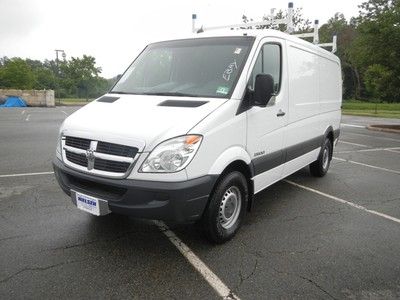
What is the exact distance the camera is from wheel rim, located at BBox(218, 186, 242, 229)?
386 centimetres

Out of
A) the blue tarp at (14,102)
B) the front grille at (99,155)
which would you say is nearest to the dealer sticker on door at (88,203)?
the front grille at (99,155)

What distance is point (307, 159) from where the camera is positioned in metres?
6.04

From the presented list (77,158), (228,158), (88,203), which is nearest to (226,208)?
(228,158)

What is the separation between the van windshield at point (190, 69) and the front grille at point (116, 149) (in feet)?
3.48

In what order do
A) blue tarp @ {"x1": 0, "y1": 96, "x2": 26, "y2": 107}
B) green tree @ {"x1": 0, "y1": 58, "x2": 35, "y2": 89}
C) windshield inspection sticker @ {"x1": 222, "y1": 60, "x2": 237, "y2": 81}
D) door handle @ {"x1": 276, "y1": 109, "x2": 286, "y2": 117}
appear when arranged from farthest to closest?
1. green tree @ {"x1": 0, "y1": 58, "x2": 35, "y2": 89}
2. blue tarp @ {"x1": 0, "y1": 96, "x2": 26, "y2": 107}
3. door handle @ {"x1": 276, "y1": 109, "x2": 286, "y2": 117}
4. windshield inspection sticker @ {"x1": 222, "y1": 60, "x2": 237, "y2": 81}

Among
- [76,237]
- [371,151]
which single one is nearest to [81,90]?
[371,151]

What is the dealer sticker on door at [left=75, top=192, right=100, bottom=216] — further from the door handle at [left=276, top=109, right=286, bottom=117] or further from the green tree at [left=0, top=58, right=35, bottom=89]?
the green tree at [left=0, top=58, right=35, bottom=89]

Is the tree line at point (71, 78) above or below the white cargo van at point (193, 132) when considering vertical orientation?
above

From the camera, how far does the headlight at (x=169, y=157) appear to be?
3.25 m

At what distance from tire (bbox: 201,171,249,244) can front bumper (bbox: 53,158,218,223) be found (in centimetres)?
18

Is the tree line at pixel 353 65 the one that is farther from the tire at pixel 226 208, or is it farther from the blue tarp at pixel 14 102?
the blue tarp at pixel 14 102

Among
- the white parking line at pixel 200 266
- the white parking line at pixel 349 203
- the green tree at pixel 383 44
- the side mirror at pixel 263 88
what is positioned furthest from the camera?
the green tree at pixel 383 44

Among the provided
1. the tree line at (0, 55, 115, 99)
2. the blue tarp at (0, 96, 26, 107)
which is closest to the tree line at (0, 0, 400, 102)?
the tree line at (0, 55, 115, 99)

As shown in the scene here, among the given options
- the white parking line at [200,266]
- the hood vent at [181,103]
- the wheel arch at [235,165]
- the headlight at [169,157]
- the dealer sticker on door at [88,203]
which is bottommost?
the white parking line at [200,266]
